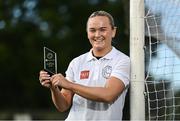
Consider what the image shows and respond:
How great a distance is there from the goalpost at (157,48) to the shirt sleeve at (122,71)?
258mm

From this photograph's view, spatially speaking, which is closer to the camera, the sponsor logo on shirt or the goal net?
the sponsor logo on shirt

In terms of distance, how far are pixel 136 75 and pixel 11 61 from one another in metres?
20.7

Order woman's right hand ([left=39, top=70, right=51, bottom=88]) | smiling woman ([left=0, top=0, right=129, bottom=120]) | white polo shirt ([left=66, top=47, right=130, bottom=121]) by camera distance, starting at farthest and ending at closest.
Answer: smiling woman ([left=0, top=0, right=129, bottom=120]) → white polo shirt ([left=66, top=47, right=130, bottom=121]) → woman's right hand ([left=39, top=70, right=51, bottom=88])

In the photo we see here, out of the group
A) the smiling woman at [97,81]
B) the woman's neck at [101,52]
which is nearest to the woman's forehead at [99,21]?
the smiling woman at [97,81]

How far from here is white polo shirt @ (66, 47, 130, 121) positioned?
464cm

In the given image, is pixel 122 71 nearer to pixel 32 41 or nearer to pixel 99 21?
pixel 99 21

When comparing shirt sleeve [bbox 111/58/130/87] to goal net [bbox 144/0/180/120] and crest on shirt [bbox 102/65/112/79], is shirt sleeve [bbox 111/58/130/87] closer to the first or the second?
crest on shirt [bbox 102/65/112/79]

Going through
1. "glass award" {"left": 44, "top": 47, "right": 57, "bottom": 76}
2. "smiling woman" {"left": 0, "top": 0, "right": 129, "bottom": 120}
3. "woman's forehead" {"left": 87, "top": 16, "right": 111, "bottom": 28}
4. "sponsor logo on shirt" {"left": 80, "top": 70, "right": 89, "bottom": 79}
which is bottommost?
"sponsor logo on shirt" {"left": 80, "top": 70, "right": 89, "bottom": 79}

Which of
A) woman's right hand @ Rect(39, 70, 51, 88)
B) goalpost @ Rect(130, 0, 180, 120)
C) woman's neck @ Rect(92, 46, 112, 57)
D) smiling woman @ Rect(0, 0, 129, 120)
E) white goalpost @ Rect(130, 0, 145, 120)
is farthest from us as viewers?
smiling woman @ Rect(0, 0, 129, 120)

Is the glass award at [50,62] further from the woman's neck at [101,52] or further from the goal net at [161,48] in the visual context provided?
the goal net at [161,48]

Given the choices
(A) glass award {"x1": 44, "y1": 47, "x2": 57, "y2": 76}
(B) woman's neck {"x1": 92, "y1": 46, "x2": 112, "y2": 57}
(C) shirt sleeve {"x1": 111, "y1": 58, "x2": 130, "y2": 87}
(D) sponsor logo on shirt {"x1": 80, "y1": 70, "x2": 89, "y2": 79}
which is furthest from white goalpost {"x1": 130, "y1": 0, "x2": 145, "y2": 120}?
(A) glass award {"x1": 44, "y1": 47, "x2": 57, "y2": 76}

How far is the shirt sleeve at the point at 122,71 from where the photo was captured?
464 cm

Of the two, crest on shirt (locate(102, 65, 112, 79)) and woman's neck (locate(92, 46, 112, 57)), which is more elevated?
woman's neck (locate(92, 46, 112, 57))

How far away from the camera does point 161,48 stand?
5141mm
